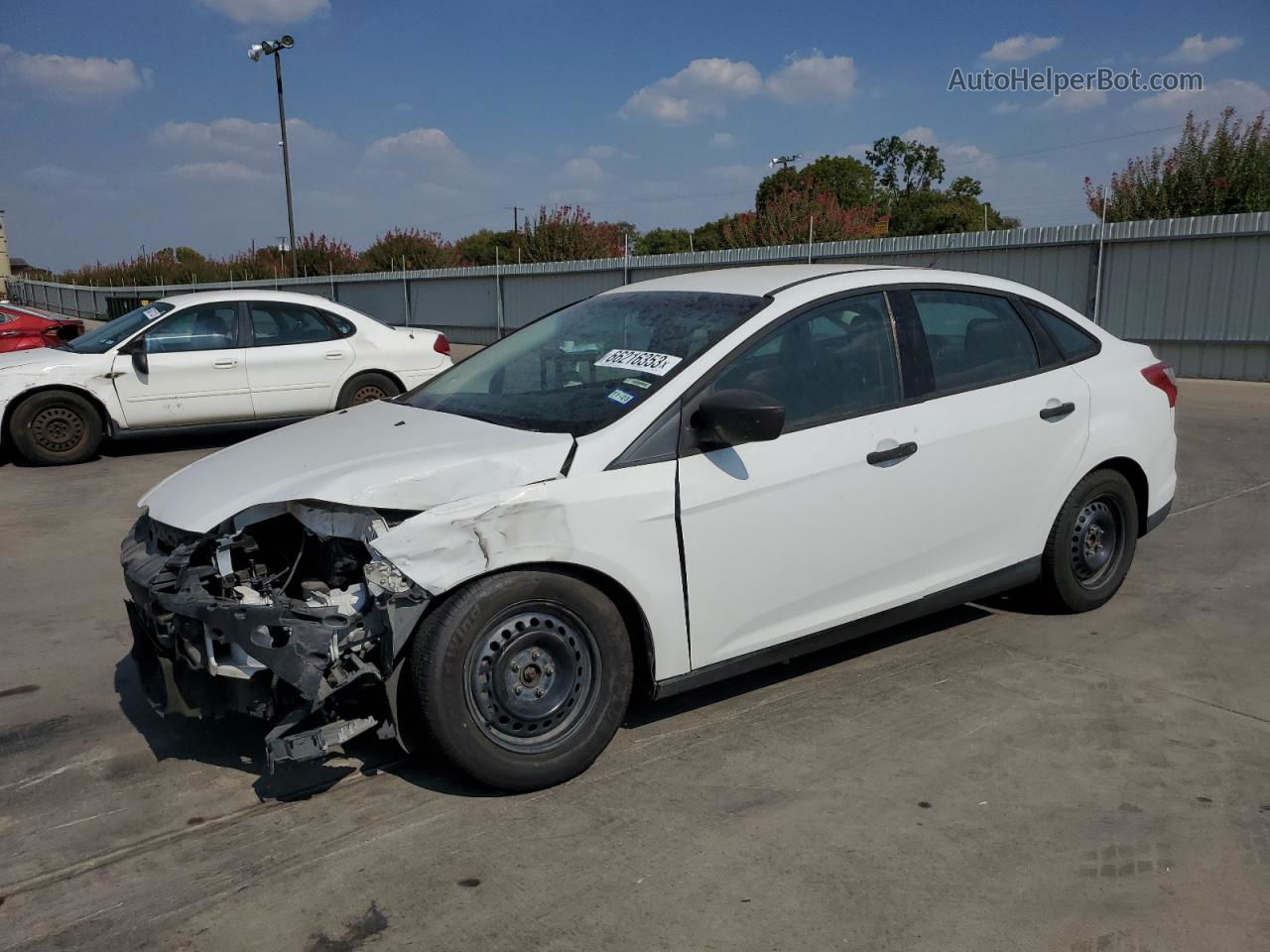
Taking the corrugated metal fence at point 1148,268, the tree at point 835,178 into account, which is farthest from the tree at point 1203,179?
the tree at point 835,178

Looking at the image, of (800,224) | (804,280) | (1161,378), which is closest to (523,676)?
(804,280)

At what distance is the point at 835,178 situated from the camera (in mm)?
64812

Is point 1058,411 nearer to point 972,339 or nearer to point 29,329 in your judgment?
point 972,339

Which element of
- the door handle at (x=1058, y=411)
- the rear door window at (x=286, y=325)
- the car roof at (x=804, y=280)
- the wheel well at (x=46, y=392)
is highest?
the car roof at (x=804, y=280)

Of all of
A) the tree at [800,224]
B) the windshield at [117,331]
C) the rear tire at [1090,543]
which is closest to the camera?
the rear tire at [1090,543]

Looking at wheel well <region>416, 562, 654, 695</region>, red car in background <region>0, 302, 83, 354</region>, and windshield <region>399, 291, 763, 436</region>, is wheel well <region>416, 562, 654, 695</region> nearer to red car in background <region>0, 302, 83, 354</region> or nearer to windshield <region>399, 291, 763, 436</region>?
windshield <region>399, 291, 763, 436</region>

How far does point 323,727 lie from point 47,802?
43.6 inches

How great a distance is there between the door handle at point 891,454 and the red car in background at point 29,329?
13462mm

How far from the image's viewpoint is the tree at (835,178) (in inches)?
2416

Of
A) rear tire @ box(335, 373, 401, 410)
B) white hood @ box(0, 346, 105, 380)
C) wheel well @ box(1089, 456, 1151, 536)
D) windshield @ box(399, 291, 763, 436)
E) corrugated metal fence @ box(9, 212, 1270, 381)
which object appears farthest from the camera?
corrugated metal fence @ box(9, 212, 1270, 381)

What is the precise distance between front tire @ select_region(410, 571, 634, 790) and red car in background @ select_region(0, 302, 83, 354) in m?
13.3

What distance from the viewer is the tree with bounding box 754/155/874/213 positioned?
61.4 m

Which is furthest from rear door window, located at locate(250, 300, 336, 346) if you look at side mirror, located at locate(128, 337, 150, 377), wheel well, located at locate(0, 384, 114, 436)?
wheel well, located at locate(0, 384, 114, 436)

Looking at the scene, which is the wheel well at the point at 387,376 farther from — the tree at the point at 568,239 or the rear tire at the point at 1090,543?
the tree at the point at 568,239
